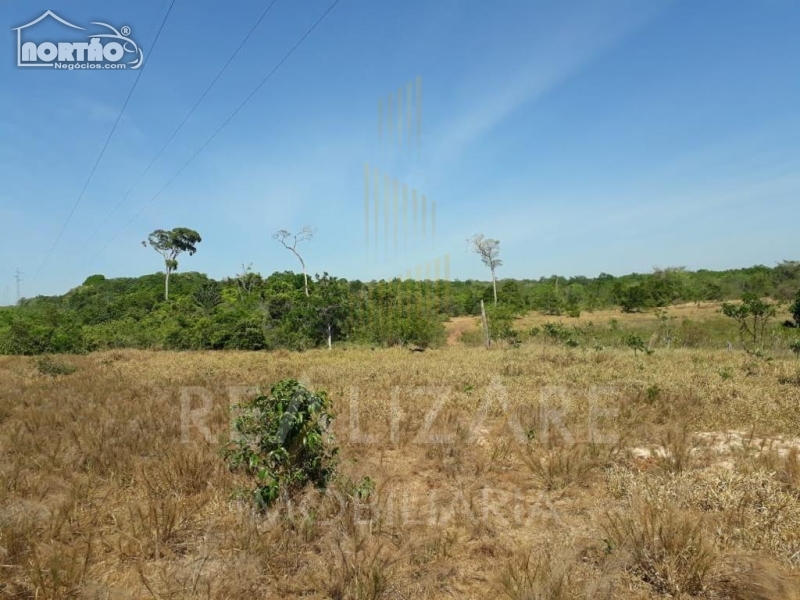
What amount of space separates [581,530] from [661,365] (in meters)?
8.84

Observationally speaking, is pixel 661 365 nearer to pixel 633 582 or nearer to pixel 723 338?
pixel 633 582

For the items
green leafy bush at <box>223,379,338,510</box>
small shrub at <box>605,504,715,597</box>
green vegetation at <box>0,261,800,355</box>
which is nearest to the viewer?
small shrub at <box>605,504,715,597</box>

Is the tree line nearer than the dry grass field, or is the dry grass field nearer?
the dry grass field

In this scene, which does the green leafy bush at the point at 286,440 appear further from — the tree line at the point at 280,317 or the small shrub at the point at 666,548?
the tree line at the point at 280,317

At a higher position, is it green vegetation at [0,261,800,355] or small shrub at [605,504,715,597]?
green vegetation at [0,261,800,355]

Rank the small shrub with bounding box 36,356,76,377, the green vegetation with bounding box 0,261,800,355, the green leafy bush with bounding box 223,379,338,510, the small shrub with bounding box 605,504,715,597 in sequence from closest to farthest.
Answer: the small shrub with bounding box 605,504,715,597 < the green leafy bush with bounding box 223,379,338,510 < the small shrub with bounding box 36,356,76,377 < the green vegetation with bounding box 0,261,800,355

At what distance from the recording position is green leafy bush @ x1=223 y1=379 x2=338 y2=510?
145 inches

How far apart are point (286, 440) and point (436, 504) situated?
57.3 inches

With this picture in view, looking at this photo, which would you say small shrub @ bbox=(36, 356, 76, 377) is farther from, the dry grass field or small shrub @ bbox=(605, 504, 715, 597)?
small shrub @ bbox=(605, 504, 715, 597)

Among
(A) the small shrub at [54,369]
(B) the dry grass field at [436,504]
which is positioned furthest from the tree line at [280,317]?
(B) the dry grass field at [436,504]

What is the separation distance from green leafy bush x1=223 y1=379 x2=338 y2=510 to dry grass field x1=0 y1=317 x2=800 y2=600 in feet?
0.66

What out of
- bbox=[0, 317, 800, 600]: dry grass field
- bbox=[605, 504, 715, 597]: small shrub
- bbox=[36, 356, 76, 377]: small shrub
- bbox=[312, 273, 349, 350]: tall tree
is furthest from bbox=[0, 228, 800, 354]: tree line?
bbox=[605, 504, 715, 597]: small shrub

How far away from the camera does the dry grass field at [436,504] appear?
8.60ft

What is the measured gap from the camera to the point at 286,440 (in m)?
3.82
